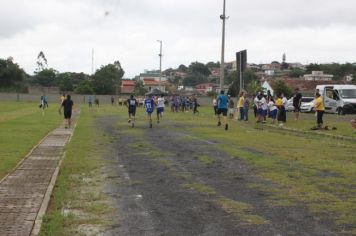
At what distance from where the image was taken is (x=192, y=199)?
336 inches

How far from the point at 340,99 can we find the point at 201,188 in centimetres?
3189

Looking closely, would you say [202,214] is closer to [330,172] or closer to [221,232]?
[221,232]

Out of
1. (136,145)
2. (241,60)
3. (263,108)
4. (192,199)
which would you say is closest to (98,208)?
(192,199)

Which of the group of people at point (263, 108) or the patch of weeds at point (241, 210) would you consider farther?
the group of people at point (263, 108)

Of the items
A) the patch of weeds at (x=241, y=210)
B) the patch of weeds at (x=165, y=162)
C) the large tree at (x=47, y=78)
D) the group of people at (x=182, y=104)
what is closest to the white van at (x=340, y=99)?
the group of people at (x=182, y=104)

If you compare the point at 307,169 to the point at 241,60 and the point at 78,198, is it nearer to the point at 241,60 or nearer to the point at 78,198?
the point at 78,198

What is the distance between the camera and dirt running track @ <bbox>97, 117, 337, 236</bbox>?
681 centimetres

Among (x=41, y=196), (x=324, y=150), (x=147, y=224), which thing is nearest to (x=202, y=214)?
(x=147, y=224)

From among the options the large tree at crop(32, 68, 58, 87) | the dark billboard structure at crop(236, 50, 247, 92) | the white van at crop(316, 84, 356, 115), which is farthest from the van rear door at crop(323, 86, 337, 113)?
the large tree at crop(32, 68, 58, 87)

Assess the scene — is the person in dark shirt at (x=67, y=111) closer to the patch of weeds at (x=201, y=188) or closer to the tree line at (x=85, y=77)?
the patch of weeds at (x=201, y=188)

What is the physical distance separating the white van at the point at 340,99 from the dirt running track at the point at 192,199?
26.3 meters

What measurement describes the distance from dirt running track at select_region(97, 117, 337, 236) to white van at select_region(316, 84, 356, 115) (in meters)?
Answer: 26.3

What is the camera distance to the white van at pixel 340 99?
38.6 meters

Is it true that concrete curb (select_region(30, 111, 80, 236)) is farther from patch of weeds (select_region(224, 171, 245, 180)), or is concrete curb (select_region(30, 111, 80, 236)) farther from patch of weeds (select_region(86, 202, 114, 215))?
patch of weeds (select_region(224, 171, 245, 180))
